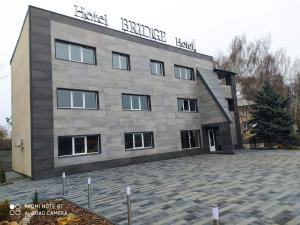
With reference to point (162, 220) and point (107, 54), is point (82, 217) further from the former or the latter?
point (107, 54)

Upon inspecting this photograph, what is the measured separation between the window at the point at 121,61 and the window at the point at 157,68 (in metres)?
2.98

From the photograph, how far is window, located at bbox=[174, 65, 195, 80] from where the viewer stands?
90.1ft

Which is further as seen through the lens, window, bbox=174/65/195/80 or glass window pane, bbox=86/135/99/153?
window, bbox=174/65/195/80

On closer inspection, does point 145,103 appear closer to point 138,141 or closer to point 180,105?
point 138,141

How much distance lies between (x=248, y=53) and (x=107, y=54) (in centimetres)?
2732

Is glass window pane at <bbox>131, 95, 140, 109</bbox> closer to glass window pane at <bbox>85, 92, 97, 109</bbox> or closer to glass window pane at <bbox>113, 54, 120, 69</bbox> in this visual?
glass window pane at <bbox>113, 54, 120, 69</bbox>

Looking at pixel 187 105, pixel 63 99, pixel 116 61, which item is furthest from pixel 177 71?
pixel 63 99

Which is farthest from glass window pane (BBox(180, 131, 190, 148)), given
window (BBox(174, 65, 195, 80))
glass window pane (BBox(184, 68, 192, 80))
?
glass window pane (BBox(184, 68, 192, 80))

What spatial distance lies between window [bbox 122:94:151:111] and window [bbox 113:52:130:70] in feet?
8.60

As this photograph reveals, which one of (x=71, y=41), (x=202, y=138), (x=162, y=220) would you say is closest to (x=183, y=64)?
(x=202, y=138)

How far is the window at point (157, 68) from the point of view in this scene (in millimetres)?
25084

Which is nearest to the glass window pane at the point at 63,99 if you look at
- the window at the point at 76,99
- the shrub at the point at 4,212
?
the window at the point at 76,99

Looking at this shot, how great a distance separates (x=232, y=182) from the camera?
1182cm

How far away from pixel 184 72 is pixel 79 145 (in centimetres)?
1500
